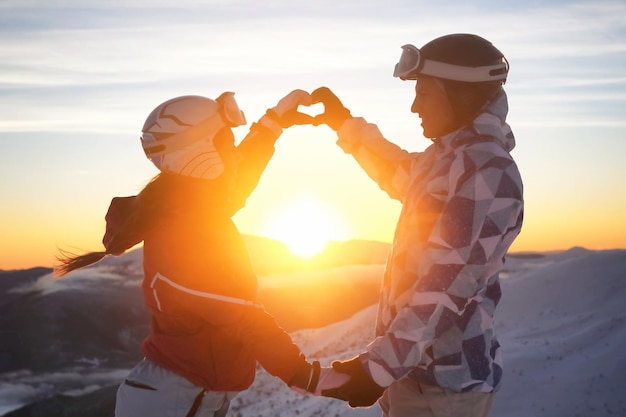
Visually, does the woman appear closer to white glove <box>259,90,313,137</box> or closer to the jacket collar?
white glove <box>259,90,313,137</box>

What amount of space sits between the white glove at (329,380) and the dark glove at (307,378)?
0.8 inches

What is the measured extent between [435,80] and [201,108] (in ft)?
5.78

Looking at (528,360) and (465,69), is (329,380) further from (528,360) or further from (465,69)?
(528,360)

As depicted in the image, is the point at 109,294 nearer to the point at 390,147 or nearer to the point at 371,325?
the point at 371,325

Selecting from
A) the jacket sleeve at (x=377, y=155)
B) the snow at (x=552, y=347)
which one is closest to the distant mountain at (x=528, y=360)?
the snow at (x=552, y=347)

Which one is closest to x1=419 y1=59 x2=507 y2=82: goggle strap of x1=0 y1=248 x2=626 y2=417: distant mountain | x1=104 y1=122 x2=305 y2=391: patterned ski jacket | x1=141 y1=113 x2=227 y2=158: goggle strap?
x1=141 y1=113 x2=227 y2=158: goggle strap

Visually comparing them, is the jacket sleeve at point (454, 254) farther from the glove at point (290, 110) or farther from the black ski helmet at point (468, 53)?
the glove at point (290, 110)

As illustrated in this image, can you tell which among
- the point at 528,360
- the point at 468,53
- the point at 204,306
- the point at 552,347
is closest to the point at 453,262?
Result: the point at 468,53

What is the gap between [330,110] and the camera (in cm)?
588

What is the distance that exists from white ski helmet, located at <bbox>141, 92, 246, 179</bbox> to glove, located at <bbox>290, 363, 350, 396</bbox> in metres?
1.68

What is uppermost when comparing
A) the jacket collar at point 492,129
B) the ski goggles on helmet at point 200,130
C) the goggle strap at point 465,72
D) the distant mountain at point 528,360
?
the goggle strap at point 465,72

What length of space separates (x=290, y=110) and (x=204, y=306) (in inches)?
84.8

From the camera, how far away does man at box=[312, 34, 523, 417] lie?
12.9 ft

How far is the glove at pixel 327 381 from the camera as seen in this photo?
4.15 meters
